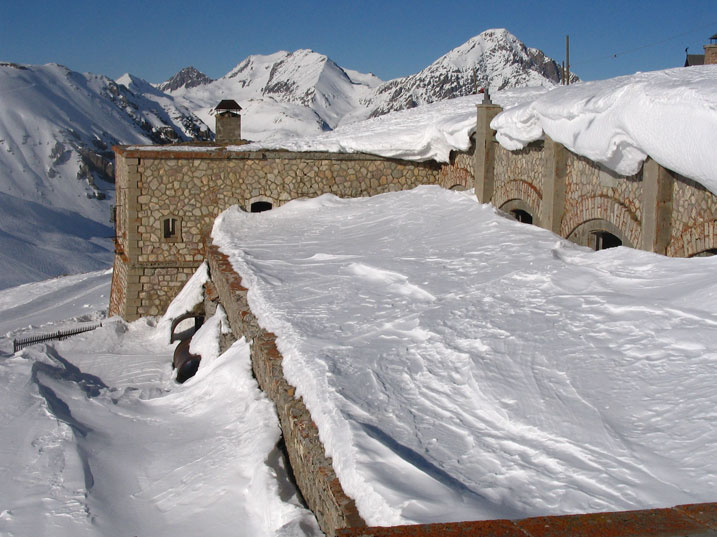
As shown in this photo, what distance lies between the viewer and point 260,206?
13078 mm

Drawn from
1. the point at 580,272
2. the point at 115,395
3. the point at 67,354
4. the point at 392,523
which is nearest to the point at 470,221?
the point at 580,272

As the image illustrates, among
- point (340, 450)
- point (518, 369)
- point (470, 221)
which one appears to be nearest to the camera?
point (340, 450)

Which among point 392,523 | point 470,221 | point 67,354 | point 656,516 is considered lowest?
point 67,354

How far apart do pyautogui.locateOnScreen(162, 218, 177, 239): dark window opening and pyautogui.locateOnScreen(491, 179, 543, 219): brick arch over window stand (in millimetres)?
5867

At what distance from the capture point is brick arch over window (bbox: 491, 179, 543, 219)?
8570 mm

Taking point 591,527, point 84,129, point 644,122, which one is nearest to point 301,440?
point 591,527

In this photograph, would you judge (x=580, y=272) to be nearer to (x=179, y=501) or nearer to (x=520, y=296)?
(x=520, y=296)

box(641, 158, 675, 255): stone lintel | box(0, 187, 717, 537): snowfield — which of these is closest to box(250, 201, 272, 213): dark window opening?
box(0, 187, 717, 537): snowfield

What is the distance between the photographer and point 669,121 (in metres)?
5.45

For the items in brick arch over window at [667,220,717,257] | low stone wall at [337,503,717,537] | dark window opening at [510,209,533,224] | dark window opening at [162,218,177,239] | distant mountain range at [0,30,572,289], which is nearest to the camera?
low stone wall at [337,503,717,537]

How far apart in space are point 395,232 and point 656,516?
7.30m

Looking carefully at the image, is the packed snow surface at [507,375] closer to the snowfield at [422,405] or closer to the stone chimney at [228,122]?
the snowfield at [422,405]

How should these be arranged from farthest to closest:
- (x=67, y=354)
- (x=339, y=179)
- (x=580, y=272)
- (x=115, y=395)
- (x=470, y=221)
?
(x=339, y=179)
(x=67, y=354)
(x=470, y=221)
(x=115, y=395)
(x=580, y=272)

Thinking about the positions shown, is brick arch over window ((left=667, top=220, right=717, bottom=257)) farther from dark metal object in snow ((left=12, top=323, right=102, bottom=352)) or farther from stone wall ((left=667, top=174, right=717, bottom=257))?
dark metal object in snow ((left=12, top=323, right=102, bottom=352))
